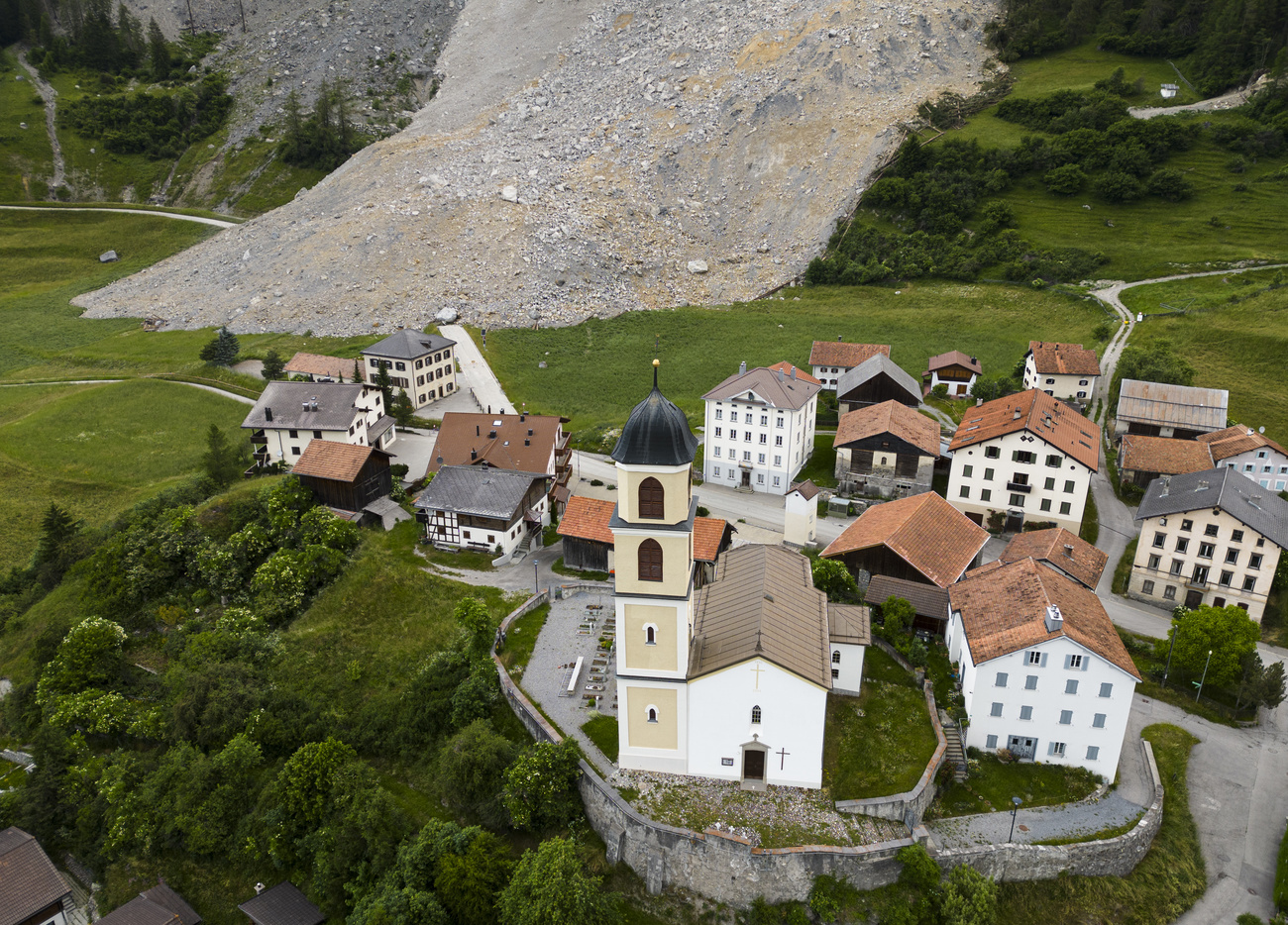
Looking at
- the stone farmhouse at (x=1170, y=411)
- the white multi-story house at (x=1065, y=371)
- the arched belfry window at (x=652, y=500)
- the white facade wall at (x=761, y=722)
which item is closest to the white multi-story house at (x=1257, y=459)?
the stone farmhouse at (x=1170, y=411)

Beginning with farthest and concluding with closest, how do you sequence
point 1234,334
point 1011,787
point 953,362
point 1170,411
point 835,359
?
1. point 1234,334
2. point 835,359
3. point 953,362
4. point 1170,411
5. point 1011,787

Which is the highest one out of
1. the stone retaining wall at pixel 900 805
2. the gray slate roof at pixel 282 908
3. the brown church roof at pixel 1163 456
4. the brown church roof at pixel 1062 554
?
the brown church roof at pixel 1163 456

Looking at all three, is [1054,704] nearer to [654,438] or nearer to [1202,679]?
[1202,679]

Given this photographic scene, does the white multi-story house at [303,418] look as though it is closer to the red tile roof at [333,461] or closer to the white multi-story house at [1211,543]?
the red tile roof at [333,461]

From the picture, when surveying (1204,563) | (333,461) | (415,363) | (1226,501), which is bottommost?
(1204,563)

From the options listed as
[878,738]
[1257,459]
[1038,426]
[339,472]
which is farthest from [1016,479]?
[339,472]

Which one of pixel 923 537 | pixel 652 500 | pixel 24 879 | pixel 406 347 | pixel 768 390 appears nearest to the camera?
pixel 652 500

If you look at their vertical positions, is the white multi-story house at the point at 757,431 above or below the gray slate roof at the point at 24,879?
above
